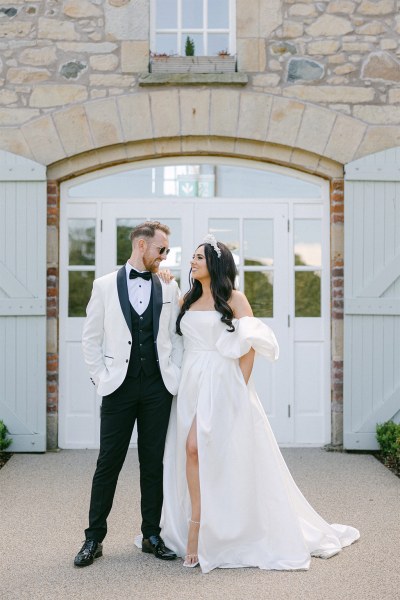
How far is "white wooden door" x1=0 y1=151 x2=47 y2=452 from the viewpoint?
6555 mm

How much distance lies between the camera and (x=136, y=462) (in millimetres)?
6293

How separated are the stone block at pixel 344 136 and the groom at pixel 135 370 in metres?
3.00

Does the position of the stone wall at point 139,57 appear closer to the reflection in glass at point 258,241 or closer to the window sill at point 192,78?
the window sill at point 192,78

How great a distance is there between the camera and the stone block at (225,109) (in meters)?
6.60

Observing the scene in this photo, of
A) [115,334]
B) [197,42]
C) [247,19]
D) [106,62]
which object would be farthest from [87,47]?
[115,334]

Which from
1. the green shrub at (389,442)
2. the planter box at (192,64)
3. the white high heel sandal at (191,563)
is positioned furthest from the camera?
the planter box at (192,64)

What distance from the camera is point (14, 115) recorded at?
6605mm

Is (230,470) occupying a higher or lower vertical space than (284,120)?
lower

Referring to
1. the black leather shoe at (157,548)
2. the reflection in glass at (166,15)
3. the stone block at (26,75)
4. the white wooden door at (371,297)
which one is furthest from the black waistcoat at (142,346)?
the reflection in glass at (166,15)

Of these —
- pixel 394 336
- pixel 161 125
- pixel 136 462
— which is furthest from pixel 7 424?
pixel 394 336

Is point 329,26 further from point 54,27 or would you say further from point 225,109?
point 54,27

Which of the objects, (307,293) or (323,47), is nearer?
(323,47)

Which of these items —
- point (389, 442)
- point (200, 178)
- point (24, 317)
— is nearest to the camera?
point (389, 442)

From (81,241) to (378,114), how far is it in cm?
282
